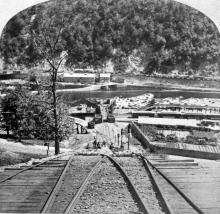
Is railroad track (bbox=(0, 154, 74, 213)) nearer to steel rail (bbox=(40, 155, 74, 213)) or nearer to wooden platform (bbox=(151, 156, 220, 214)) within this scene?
steel rail (bbox=(40, 155, 74, 213))

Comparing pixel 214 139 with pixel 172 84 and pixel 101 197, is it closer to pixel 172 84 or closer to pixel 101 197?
pixel 172 84

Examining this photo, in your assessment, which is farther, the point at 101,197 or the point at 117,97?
the point at 117,97

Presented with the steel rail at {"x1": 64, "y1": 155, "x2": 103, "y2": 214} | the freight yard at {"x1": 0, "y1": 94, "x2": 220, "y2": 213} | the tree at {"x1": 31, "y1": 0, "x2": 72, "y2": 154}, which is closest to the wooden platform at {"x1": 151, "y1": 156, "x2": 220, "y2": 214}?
the freight yard at {"x1": 0, "y1": 94, "x2": 220, "y2": 213}

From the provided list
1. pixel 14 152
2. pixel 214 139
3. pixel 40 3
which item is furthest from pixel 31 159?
pixel 214 139

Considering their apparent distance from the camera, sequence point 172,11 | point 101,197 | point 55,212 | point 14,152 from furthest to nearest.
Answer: point 14,152
point 172,11
point 101,197
point 55,212

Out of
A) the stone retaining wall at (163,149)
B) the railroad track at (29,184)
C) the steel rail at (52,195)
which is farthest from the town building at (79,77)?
the steel rail at (52,195)
